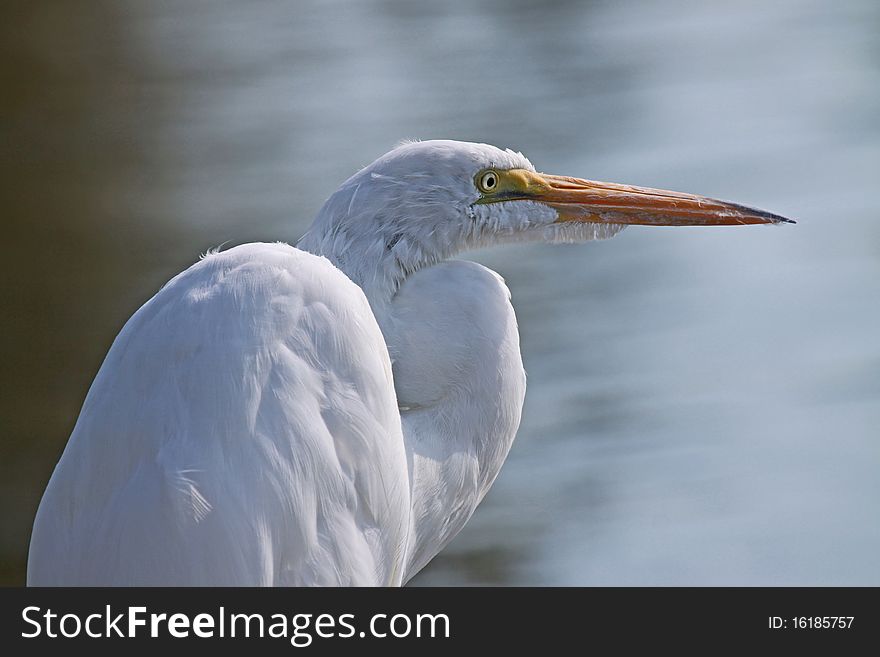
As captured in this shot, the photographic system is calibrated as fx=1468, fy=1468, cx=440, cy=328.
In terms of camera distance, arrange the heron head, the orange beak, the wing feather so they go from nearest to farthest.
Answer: the wing feather → the heron head → the orange beak

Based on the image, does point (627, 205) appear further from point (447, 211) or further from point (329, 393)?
point (329, 393)

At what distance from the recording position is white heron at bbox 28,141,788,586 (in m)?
1.71

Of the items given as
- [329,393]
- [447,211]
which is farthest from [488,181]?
[329,393]

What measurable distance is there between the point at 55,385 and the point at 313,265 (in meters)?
2.84

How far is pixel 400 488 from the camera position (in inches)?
74.9

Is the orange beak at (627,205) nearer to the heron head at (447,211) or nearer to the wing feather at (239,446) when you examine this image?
the heron head at (447,211)

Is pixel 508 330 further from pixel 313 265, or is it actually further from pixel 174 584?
pixel 174 584

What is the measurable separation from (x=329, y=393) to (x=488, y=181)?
45 centimetres

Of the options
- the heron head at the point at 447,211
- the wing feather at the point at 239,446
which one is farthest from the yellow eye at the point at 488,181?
the wing feather at the point at 239,446

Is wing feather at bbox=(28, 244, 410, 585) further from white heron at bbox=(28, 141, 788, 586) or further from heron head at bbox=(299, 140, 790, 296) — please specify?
heron head at bbox=(299, 140, 790, 296)

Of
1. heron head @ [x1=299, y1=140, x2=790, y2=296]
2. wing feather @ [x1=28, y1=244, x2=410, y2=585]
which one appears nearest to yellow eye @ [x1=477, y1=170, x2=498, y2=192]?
heron head @ [x1=299, y1=140, x2=790, y2=296]

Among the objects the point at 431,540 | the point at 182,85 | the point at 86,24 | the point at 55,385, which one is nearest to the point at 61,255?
the point at 55,385

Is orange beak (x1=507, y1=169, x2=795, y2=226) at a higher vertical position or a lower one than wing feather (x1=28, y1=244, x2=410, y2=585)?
higher

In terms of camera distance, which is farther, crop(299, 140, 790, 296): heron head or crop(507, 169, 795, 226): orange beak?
crop(507, 169, 795, 226): orange beak
